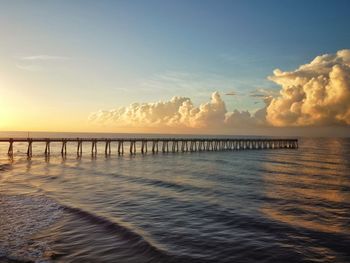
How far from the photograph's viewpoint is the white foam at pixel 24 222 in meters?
13.0

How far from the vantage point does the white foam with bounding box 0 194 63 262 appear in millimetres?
13047

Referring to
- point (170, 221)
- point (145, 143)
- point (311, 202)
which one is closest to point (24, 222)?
point (170, 221)

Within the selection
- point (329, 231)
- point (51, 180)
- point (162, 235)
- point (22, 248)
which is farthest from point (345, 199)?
point (51, 180)

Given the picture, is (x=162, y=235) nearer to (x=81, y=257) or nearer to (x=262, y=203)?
(x=81, y=257)

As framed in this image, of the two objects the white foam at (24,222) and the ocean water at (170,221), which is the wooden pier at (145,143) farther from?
the white foam at (24,222)

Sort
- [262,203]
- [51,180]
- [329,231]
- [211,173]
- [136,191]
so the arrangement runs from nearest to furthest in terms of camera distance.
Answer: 1. [329,231]
2. [262,203]
3. [136,191]
4. [51,180]
5. [211,173]

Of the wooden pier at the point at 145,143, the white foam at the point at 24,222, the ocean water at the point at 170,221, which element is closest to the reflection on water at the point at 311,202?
the ocean water at the point at 170,221

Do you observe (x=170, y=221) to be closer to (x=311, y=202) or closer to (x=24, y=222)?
(x=24, y=222)

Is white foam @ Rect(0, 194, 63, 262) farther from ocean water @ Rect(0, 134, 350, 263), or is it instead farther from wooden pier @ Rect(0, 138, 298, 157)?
wooden pier @ Rect(0, 138, 298, 157)

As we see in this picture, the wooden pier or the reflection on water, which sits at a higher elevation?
the wooden pier

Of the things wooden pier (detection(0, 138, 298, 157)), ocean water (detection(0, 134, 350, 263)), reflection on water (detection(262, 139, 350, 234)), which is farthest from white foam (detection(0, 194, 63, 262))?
wooden pier (detection(0, 138, 298, 157))

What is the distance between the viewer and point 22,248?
13.4 metres

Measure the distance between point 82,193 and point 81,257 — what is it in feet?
47.0

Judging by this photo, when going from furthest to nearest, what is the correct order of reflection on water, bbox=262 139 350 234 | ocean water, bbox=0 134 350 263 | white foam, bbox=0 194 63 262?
1. reflection on water, bbox=262 139 350 234
2. ocean water, bbox=0 134 350 263
3. white foam, bbox=0 194 63 262
